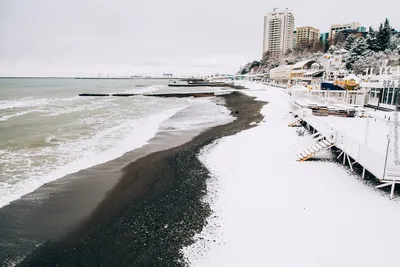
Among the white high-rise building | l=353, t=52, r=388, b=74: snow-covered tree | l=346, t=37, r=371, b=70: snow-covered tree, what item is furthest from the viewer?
the white high-rise building

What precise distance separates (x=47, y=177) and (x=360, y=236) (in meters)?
12.2

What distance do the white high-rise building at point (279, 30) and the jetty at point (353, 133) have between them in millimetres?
166837

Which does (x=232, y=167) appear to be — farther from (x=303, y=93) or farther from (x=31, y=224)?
(x=303, y=93)

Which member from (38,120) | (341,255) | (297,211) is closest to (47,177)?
(297,211)

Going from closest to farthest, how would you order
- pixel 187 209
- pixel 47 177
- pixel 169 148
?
pixel 187 209
pixel 47 177
pixel 169 148

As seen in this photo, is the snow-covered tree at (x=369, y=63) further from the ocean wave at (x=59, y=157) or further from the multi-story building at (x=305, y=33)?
the multi-story building at (x=305, y=33)

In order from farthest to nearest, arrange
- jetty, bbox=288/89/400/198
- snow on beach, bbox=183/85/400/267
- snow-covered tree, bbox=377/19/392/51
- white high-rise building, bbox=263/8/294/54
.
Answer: white high-rise building, bbox=263/8/294/54, snow-covered tree, bbox=377/19/392/51, jetty, bbox=288/89/400/198, snow on beach, bbox=183/85/400/267

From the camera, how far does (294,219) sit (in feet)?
24.0

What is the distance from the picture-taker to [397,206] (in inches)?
301

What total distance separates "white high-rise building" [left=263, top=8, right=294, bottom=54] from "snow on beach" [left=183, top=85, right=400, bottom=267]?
597 ft

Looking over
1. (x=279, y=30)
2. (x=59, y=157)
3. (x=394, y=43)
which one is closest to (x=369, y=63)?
(x=394, y=43)

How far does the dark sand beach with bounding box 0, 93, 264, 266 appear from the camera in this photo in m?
6.49

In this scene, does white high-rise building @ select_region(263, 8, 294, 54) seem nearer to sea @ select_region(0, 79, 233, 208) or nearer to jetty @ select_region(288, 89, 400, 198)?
jetty @ select_region(288, 89, 400, 198)

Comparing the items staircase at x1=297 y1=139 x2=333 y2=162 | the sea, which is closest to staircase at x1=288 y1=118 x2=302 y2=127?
staircase at x1=297 y1=139 x2=333 y2=162
